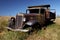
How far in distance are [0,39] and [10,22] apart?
9.38ft

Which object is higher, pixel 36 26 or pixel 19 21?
pixel 19 21

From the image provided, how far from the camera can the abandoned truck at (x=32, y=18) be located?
10688mm

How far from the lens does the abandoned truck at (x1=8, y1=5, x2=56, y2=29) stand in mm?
10688

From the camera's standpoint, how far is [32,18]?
11195 mm

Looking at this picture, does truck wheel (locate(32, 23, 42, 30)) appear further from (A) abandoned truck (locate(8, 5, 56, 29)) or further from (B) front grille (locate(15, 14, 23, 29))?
(B) front grille (locate(15, 14, 23, 29))

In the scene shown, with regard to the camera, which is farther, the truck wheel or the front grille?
the front grille

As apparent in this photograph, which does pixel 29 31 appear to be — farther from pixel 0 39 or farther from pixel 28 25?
pixel 0 39

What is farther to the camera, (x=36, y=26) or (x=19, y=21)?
(x=19, y=21)

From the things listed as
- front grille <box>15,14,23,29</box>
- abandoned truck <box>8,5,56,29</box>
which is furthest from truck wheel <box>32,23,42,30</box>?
front grille <box>15,14,23,29</box>

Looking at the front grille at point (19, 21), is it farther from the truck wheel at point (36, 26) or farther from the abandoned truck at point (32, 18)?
the truck wheel at point (36, 26)

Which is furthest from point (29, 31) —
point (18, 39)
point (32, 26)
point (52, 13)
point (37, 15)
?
point (52, 13)

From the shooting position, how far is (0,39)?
906cm

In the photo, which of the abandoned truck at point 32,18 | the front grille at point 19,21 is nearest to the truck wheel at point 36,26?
the abandoned truck at point 32,18

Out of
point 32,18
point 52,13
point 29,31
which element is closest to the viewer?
point 29,31
